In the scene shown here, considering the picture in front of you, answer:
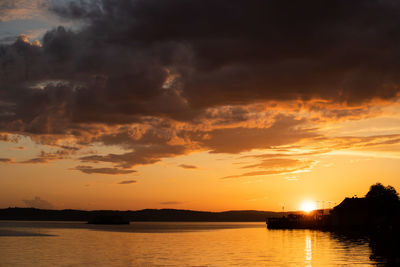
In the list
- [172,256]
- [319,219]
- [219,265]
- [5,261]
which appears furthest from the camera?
[319,219]

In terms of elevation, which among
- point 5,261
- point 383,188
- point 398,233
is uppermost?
point 383,188

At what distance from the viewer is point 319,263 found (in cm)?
5878

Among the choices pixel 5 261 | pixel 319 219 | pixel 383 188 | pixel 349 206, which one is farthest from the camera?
pixel 319 219

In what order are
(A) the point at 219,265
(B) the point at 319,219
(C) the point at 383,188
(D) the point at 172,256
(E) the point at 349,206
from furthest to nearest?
(B) the point at 319,219 < (E) the point at 349,206 < (C) the point at 383,188 < (D) the point at 172,256 < (A) the point at 219,265

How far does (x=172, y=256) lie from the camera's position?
2721 inches

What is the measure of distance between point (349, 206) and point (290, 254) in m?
98.0

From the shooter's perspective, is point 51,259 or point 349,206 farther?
point 349,206

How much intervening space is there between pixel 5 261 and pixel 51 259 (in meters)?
6.10

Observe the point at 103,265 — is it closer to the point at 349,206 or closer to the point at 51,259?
the point at 51,259

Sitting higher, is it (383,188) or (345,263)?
(383,188)

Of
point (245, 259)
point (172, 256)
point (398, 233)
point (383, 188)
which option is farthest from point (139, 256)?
point (383, 188)

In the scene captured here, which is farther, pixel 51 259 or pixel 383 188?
pixel 383 188

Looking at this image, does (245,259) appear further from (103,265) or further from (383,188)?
(383,188)

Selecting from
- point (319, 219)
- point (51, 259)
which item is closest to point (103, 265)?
point (51, 259)
